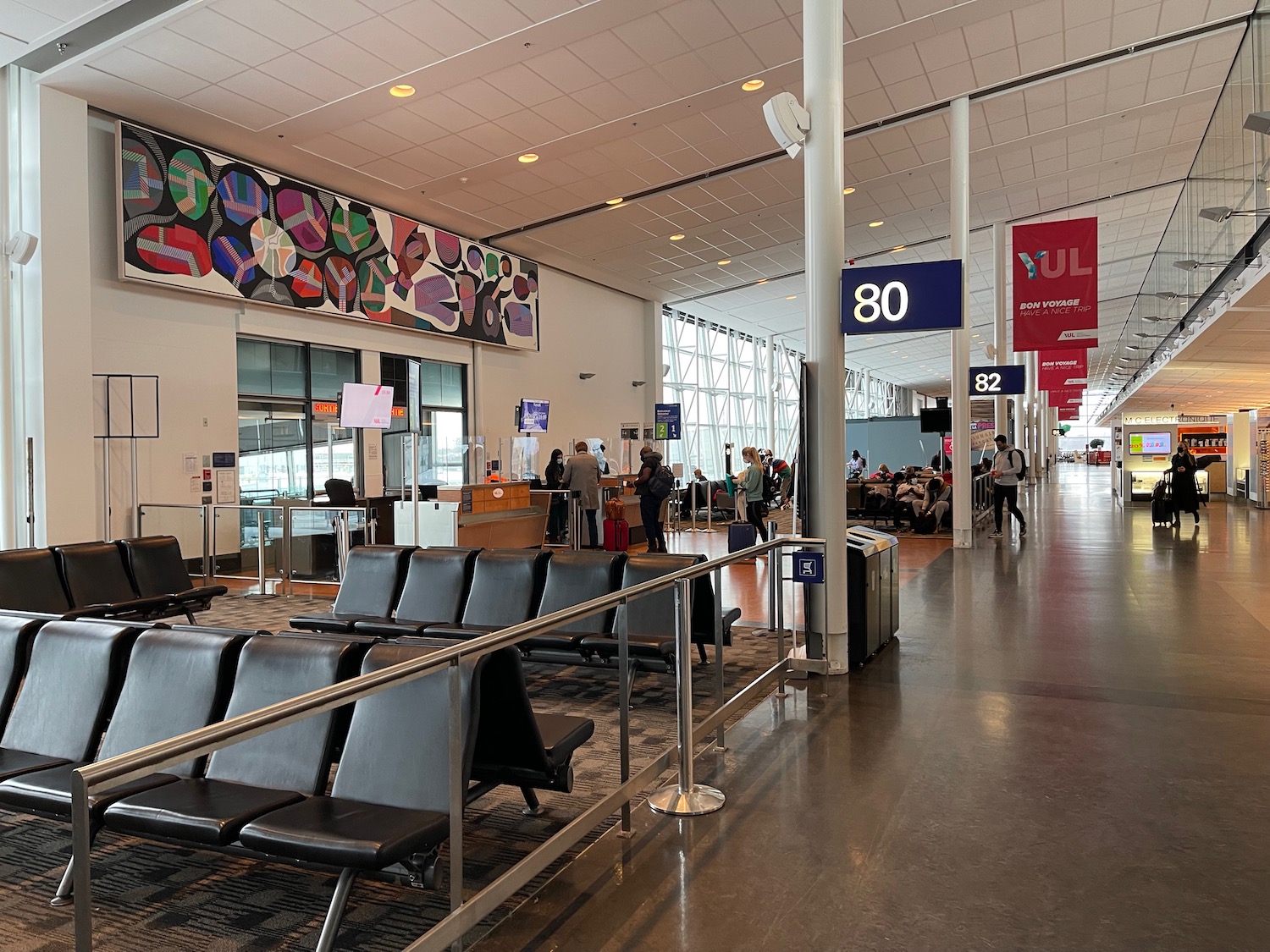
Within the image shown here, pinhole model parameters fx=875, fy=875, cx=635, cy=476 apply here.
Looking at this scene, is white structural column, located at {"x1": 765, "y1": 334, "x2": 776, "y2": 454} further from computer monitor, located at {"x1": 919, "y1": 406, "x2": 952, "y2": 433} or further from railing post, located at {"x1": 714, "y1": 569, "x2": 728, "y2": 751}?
railing post, located at {"x1": 714, "y1": 569, "x2": 728, "y2": 751}

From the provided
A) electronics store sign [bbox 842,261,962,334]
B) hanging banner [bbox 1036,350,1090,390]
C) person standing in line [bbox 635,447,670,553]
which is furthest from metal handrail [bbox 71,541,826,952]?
hanging banner [bbox 1036,350,1090,390]

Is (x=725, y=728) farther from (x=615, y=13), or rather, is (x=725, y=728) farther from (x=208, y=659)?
(x=615, y=13)

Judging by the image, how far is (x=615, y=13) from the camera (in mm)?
8695

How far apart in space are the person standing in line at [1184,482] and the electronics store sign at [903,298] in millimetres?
13827

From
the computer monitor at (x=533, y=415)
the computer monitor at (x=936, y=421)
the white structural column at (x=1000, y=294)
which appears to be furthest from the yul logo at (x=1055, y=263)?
the computer monitor at (x=533, y=415)

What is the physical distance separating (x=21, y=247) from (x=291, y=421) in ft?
14.2

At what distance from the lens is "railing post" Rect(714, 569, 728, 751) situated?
4.04 meters

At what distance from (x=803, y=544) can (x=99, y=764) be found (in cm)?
436

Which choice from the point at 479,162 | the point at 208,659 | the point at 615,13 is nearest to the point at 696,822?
the point at 208,659

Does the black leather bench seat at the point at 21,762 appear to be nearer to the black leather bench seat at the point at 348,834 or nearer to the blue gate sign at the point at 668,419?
the black leather bench seat at the point at 348,834

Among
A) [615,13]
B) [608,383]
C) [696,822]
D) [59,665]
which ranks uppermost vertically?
[615,13]

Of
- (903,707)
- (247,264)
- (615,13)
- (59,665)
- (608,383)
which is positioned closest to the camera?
(59,665)

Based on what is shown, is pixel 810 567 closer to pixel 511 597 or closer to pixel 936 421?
pixel 511 597

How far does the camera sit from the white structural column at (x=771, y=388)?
2933cm
